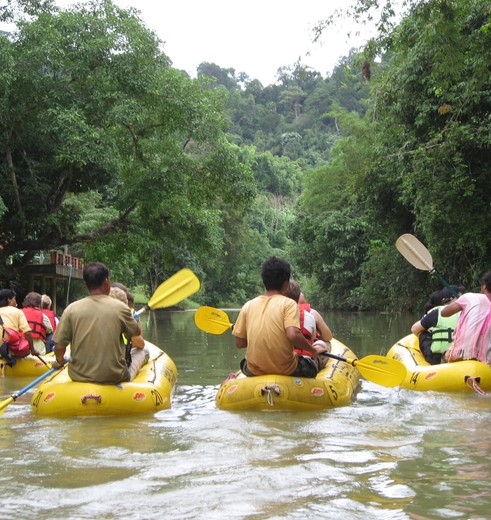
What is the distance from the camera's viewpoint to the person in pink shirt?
700 centimetres

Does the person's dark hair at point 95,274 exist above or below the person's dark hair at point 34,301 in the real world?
above

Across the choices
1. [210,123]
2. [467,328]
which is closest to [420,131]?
[210,123]

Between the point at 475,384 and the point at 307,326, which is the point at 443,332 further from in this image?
the point at 307,326

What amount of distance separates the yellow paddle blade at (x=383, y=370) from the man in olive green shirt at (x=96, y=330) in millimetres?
2042

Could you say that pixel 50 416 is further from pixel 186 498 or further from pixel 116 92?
pixel 116 92

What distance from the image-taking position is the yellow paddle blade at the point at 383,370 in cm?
665

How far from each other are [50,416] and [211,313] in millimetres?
2050

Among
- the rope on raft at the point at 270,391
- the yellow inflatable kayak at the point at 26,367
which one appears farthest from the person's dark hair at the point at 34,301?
the rope on raft at the point at 270,391

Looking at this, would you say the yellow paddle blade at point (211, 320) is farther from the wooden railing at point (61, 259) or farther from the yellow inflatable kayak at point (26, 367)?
the wooden railing at point (61, 259)

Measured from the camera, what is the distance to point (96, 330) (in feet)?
19.6

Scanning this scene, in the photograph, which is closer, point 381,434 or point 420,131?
point 381,434

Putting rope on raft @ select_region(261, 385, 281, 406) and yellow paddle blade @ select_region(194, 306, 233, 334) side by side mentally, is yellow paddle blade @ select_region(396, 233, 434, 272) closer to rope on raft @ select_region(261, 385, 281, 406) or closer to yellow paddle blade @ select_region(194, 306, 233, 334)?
yellow paddle blade @ select_region(194, 306, 233, 334)

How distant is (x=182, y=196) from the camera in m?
19.6

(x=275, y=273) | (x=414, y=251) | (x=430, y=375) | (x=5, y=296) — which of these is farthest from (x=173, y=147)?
(x=275, y=273)
